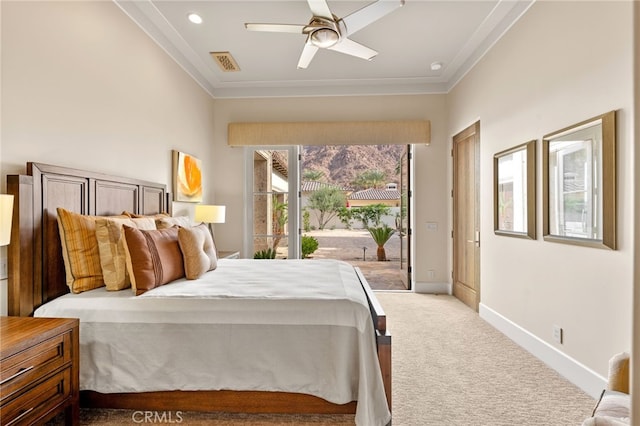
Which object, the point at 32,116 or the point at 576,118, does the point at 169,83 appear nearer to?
the point at 32,116

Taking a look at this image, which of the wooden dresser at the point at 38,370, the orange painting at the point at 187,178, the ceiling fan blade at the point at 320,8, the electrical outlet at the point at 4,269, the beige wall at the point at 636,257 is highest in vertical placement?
the ceiling fan blade at the point at 320,8

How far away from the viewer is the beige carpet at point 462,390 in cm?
185

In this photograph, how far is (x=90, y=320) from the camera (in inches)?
70.4

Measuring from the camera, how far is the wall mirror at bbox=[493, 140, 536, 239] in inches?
106

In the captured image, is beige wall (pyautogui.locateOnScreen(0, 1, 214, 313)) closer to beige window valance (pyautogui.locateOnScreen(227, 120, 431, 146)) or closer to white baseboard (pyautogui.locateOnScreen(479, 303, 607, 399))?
beige window valance (pyautogui.locateOnScreen(227, 120, 431, 146))

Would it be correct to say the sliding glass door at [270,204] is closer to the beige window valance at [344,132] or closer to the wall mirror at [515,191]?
the beige window valance at [344,132]

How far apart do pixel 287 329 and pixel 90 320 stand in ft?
3.58

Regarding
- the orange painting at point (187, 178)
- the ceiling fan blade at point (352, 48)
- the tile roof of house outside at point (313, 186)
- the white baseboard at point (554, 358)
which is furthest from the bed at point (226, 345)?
the tile roof of house outside at point (313, 186)

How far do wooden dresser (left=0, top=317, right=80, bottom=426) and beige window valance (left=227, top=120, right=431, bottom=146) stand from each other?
351 centimetres

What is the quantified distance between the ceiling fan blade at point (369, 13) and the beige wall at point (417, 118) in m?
2.06

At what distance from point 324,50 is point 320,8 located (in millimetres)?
1302

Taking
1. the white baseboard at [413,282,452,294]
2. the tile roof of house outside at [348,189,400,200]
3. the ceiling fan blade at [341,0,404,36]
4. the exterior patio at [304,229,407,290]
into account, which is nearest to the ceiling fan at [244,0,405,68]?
the ceiling fan blade at [341,0,404,36]

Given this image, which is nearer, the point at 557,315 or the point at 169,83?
the point at 557,315

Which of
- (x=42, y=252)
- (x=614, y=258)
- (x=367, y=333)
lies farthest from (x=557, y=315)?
(x=42, y=252)
